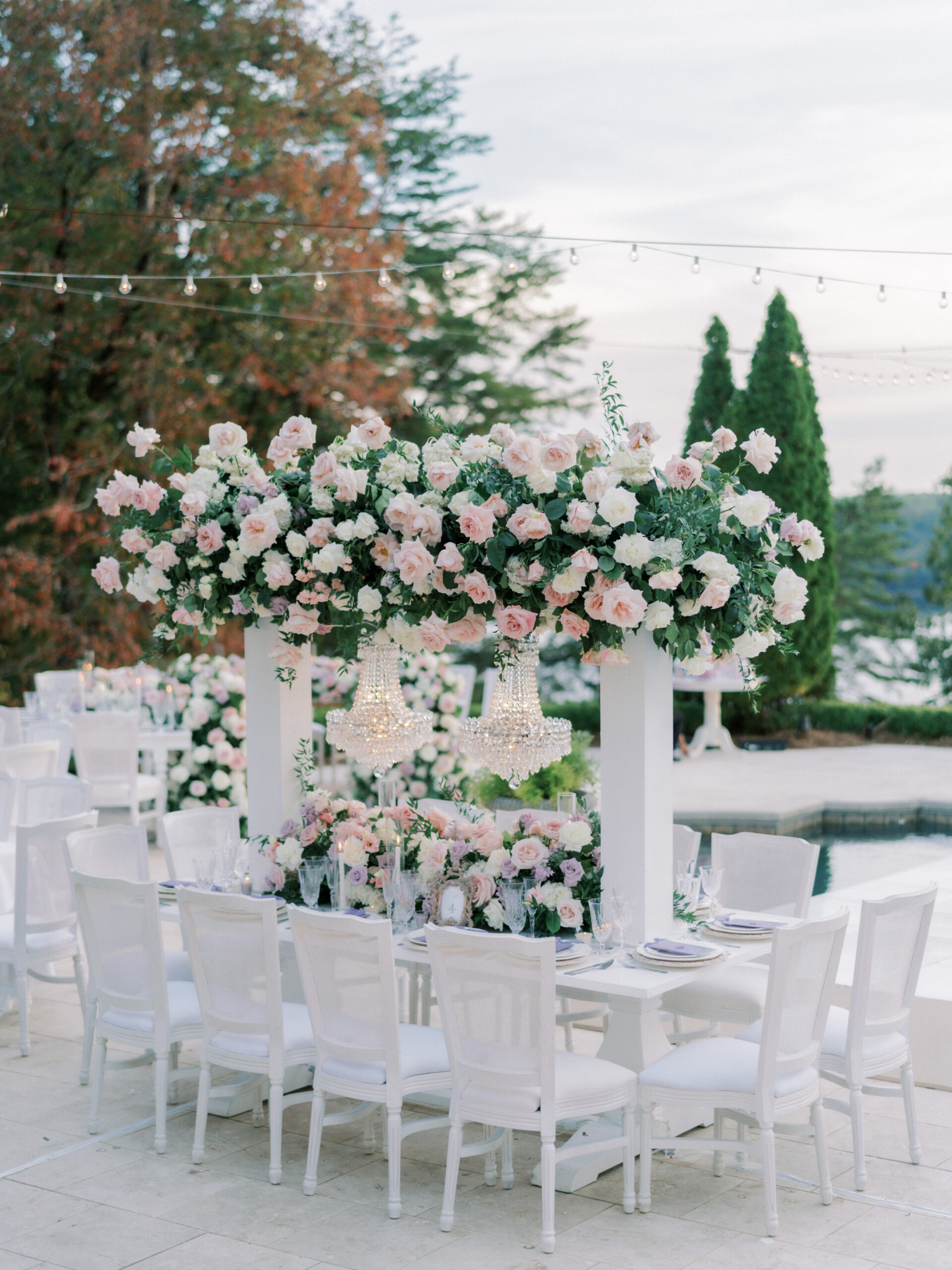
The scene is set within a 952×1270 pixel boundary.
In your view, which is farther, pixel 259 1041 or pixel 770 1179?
pixel 259 1041

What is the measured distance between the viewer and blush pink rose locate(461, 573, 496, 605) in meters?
4.61

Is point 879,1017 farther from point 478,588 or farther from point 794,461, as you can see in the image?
point 794,461

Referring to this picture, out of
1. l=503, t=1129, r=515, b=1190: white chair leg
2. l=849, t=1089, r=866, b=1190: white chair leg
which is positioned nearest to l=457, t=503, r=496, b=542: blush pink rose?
l=503, t=1129, r=515, b=1190: white chair leg

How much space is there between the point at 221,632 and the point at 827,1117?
11898 mm

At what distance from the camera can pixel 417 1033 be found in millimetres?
4613

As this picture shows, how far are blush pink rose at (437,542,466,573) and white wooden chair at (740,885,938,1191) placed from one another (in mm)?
1614

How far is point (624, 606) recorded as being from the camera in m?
4.33

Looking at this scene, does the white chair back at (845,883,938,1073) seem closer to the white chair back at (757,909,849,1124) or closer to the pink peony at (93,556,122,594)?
the white chair back at (757,909,849,1124)

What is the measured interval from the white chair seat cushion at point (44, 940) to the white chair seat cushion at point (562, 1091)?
2.46m

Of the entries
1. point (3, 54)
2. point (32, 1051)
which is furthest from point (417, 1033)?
point (3, 54)

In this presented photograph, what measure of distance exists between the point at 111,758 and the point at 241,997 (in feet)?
17.5

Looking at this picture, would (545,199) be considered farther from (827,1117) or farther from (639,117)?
(827,1117)

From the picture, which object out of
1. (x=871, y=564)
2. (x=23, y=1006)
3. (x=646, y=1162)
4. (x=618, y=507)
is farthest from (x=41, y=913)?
(x=871, y=564)

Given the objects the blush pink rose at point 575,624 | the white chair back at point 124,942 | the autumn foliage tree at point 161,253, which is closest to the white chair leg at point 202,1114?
the white chair back at point 124,942
